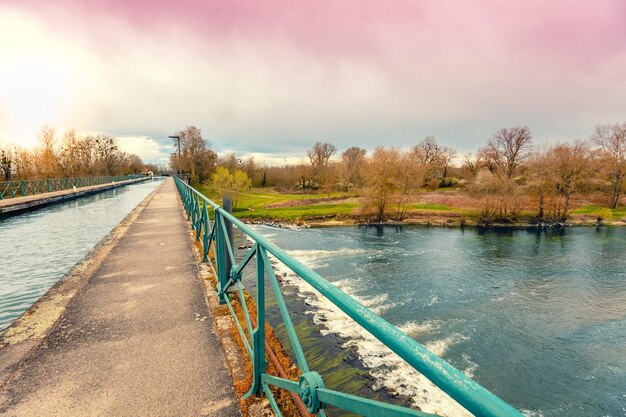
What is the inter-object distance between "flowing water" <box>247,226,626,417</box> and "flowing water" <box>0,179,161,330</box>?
6.88 m

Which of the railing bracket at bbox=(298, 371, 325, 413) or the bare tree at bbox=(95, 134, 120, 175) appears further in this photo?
the bare tree at bbox=(95, 134, 120, 175)

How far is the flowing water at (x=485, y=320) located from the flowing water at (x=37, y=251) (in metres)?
6.88

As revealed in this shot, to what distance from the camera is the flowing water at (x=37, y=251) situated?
5.26 metres

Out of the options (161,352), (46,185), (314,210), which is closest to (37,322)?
(161,352)

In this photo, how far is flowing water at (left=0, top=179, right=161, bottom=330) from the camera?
5262 millimetres

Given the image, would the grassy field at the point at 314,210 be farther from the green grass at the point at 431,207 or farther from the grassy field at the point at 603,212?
the grassy field at the point at 603,212

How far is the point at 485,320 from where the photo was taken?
1320 centimetres

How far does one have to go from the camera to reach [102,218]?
13828 mm

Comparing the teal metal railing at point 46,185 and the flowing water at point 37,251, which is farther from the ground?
the teal metal railing at point 46,185

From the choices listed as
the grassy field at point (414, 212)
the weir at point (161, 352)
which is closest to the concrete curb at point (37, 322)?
the weir at point (161, 352)

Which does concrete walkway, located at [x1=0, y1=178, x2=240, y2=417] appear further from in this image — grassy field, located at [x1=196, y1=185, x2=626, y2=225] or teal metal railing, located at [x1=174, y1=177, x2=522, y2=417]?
grassy field, located at [x1=196, y1=185, x2=626, y2=225]

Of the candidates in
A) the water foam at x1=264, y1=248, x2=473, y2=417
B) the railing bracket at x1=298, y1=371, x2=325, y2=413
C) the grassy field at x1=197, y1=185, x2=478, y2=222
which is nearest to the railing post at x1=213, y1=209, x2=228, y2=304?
the railing bracket at x1=298, y1=371, x2=325, y2=413

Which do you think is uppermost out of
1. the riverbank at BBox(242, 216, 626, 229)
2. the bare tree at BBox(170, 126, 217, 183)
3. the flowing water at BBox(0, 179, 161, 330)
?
the bare tree at BBox(170, 126, 217, 183)

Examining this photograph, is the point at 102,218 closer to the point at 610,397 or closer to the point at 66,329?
the point at 66,329
